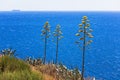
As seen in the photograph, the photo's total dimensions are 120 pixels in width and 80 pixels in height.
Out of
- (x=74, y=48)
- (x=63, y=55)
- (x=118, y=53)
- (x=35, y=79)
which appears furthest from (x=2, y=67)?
(x=74, y=48)

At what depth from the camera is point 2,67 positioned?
13445mm

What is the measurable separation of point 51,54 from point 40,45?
2912cm

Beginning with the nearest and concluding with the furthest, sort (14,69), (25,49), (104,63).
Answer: (14,69) < (104,63) < (25,49)

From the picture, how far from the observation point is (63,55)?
413ft

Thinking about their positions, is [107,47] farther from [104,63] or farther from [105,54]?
[104,63]

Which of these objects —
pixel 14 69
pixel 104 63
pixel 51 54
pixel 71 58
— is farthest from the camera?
pixel 51 54

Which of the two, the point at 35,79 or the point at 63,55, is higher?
the point at 35,79

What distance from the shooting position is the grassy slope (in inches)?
441

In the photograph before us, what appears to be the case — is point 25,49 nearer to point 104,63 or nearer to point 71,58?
point 71,58

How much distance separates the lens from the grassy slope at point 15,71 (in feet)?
36.8

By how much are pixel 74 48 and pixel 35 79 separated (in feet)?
442

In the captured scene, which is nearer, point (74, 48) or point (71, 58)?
point (71, 58)

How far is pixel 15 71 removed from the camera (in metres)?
12.4

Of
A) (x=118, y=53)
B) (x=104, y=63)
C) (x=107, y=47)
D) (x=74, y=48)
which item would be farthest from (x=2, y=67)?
(x=107, y=47)
